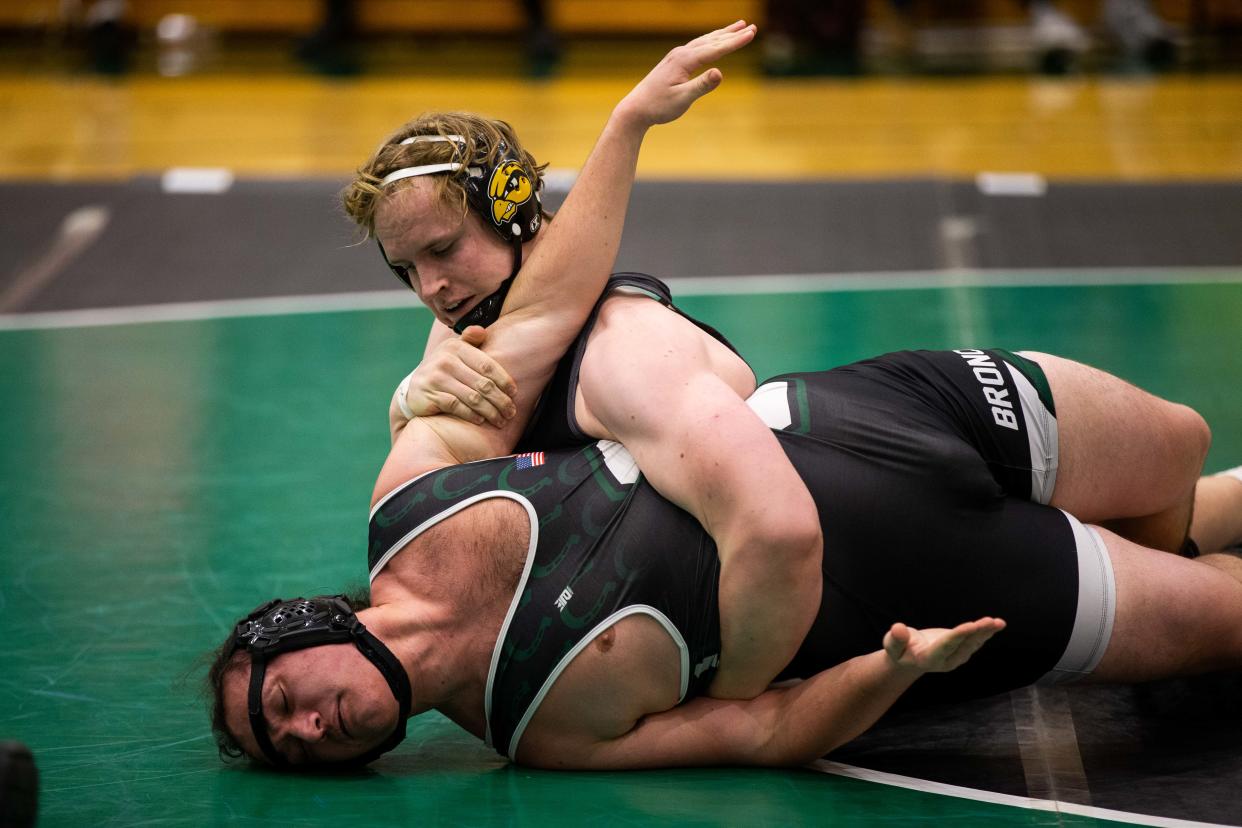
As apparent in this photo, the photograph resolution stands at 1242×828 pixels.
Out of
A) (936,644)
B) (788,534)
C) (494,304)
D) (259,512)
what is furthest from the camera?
(259,512)

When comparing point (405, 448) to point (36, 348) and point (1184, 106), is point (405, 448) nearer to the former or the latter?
point (36, 348)

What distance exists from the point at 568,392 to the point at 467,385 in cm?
20

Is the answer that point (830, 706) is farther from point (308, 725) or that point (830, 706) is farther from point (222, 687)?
point (222, 687)

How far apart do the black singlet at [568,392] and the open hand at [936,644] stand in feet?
2.54

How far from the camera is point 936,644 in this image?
95.5 inches

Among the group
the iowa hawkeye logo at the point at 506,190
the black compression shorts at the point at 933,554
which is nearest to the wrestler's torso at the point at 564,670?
the black compression shorts at the point at 933,554

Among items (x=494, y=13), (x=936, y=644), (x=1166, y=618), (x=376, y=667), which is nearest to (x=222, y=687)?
(x=376, y=667)

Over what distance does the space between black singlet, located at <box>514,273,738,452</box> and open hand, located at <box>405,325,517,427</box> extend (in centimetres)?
8

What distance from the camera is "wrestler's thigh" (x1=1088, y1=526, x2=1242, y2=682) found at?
9.32 ft

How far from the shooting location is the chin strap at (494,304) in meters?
3.13

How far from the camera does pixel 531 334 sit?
3.03m

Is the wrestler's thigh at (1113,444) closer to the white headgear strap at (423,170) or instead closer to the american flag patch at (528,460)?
the american flag patch at (528,460)

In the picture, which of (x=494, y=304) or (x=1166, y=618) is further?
(x=494, y=304)

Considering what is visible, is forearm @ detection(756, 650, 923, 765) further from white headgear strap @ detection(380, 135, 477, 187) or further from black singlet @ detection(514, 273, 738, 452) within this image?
white headgear strap @ detection(380, 135, 477, 187)
